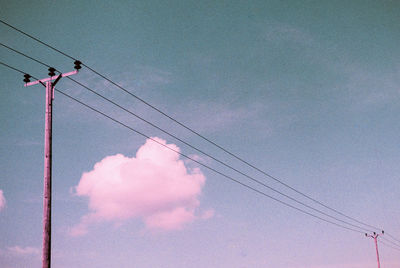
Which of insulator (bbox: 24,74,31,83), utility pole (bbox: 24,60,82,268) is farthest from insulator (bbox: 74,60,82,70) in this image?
insulator (bbox: 24,74,31,83)

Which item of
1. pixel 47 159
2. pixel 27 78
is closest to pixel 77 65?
pixel 27 78

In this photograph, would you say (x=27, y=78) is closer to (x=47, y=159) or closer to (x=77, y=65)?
(x=77, y=65)

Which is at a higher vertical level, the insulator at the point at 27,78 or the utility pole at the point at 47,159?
the insulator at the point at 27,78

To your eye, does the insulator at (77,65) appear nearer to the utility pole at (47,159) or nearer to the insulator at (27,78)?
the utility pole at (47,159)

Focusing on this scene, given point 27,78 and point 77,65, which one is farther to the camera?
point 27,78

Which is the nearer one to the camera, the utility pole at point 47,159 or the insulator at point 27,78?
the utility pole at point 47,159

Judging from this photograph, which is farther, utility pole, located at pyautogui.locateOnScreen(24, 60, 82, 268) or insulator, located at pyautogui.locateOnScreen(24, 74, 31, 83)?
insulator, located at pyautogui.locateOnScreen(24, 74, 31, 83)

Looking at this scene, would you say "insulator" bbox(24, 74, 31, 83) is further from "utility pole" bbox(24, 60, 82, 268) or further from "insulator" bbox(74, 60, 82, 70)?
"insulator" bbox(74, 60, 82, 70)

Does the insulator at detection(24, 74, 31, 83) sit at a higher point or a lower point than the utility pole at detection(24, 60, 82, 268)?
higher

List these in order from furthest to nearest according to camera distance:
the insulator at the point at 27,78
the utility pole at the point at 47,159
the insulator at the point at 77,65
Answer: the insulator at the point at 27,78 → the insulator at the point at 77,65 → the utility pole at the point at 47,159

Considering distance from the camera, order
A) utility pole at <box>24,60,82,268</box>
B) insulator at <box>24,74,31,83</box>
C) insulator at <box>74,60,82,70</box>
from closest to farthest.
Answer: utility pole at <box>24,60,82,268</box>, insulator at <box>74,60,82,70</box>, insulator at <box>24,74,31,83</box>

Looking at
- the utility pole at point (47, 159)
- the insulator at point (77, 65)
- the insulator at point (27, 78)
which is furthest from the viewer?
the insulator at point (27, 78)

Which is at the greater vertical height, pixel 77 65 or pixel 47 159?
pixel 77 65

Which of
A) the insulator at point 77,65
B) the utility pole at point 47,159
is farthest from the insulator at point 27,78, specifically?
the insulator at point 77,65
